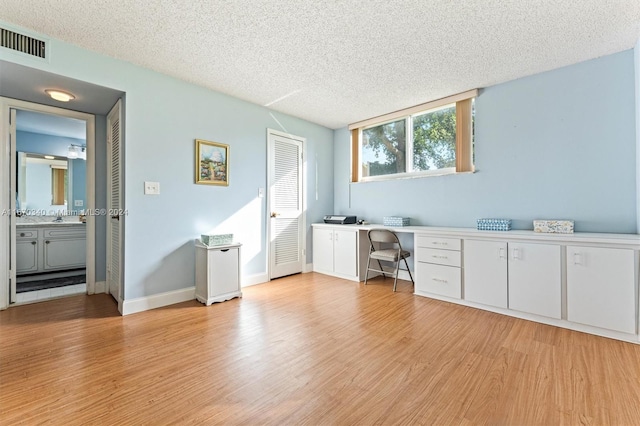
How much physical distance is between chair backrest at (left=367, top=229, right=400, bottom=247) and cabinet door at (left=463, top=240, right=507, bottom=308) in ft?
2.68

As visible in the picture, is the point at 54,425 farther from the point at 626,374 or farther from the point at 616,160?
the point at 616,160

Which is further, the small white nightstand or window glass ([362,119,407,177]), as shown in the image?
window glass ([362,119,407,177])

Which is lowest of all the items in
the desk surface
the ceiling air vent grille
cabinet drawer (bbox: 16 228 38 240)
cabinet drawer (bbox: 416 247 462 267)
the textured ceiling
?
cabinet drawer (bbox: 416 247 462 267)

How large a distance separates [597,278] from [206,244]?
3.78 metres

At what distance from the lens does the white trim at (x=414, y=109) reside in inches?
140

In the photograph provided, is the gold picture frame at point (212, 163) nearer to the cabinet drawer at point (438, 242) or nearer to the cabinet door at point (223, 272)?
the cabinet door at point (223, 272)

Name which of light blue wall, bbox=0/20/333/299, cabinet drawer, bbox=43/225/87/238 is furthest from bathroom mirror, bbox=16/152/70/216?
light blue wall, bbox=0/20/333/299

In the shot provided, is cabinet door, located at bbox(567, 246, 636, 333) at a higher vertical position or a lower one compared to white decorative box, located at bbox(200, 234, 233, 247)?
lower

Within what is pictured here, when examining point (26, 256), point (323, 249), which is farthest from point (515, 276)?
point (26, 256)

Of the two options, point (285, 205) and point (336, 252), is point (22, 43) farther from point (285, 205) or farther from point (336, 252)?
point (336, 252)

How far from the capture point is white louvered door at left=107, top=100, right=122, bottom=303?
309 centimetres

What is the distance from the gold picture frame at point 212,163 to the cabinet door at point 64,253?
3.14 m

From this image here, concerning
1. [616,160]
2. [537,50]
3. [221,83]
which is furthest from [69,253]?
[616,160]

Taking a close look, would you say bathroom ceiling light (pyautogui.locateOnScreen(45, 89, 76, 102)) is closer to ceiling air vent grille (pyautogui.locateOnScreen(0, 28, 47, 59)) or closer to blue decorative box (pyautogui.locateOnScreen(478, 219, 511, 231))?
ceiling air vent grille (pyautogui.locateOnScreen(0, 28, 47, 59))
